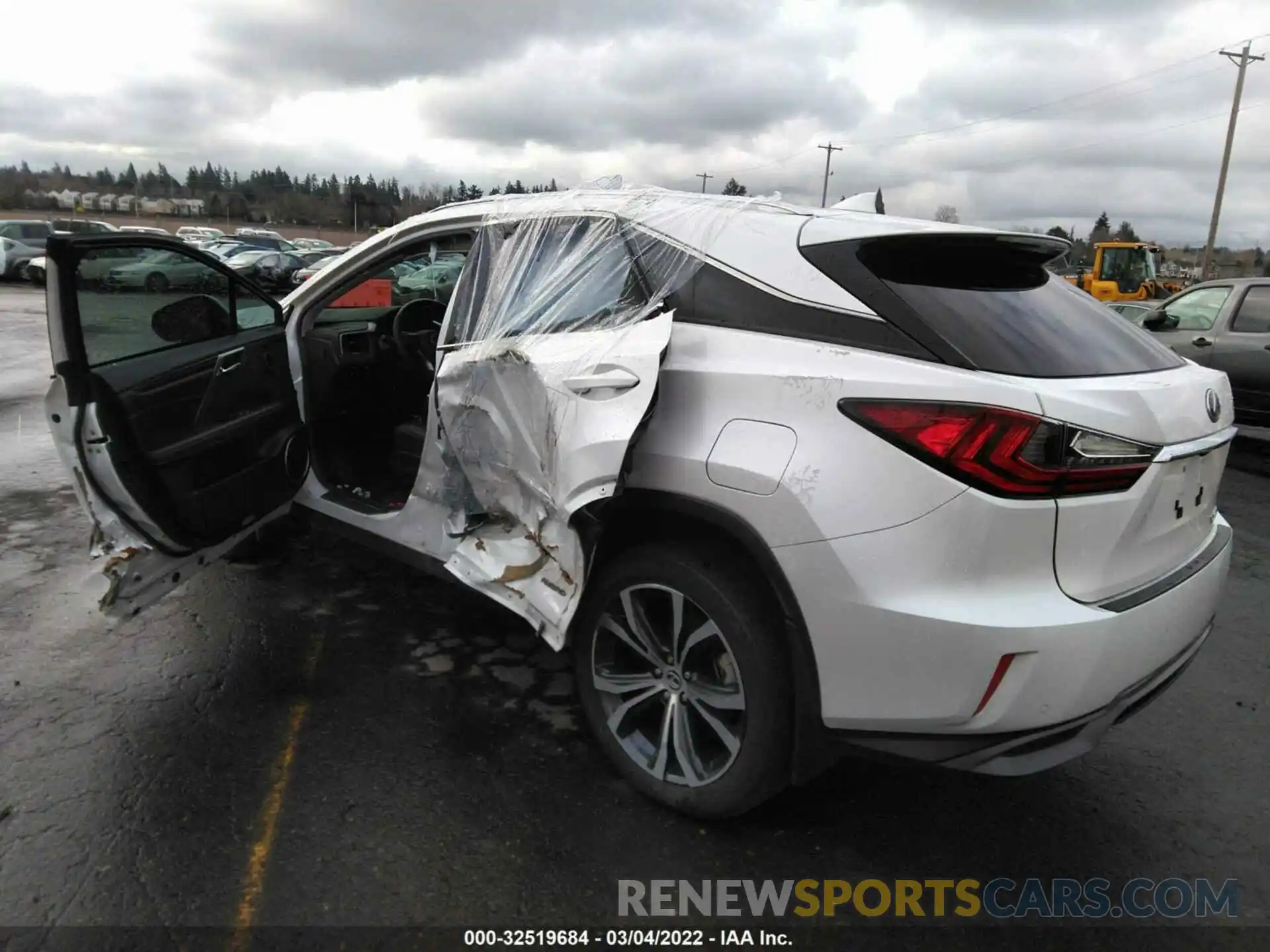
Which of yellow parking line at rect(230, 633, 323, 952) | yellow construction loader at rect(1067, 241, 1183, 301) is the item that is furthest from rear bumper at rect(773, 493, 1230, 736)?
yellow construction loader at rect(1067, 241, 1183, 301)

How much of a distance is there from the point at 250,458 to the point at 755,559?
85.1 inches

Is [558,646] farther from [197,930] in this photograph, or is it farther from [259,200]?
[259,200]

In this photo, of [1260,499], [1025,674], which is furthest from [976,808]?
[1260,499]

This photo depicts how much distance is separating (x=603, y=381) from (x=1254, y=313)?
785cm

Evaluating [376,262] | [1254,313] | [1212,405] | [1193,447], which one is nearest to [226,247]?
[376,262]

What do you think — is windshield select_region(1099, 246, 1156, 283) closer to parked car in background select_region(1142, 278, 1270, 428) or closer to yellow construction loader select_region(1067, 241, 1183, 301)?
yellow construction loader select_region(1067, 241, 1183, 301)

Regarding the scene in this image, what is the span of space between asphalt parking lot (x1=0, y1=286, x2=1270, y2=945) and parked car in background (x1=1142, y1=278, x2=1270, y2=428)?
4702 millimetres

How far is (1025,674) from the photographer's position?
2.02m

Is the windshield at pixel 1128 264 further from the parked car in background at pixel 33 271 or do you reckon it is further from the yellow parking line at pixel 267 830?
the parked car in background at pixel 33 271

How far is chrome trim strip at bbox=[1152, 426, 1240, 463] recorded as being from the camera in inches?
86.5

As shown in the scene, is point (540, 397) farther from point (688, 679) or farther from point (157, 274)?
point (157, 274)

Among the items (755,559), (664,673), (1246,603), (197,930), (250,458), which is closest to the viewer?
(197,930)

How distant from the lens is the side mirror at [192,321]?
330cm

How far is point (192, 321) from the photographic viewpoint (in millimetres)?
3430
